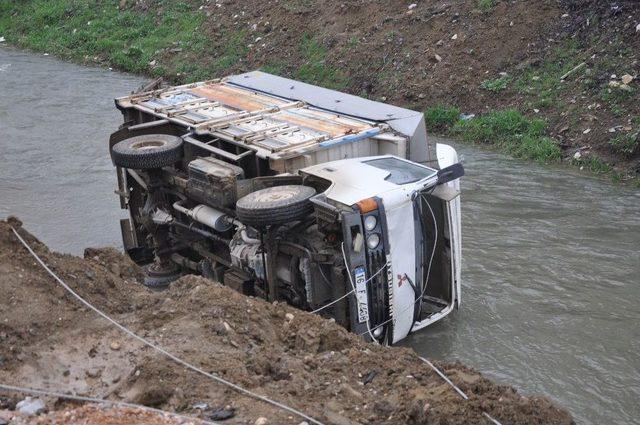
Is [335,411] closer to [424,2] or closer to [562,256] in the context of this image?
[562,256]

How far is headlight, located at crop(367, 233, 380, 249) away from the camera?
7578 mm

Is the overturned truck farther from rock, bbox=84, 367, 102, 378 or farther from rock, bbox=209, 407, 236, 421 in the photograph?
rock, bbox=209, 407, 236, 421

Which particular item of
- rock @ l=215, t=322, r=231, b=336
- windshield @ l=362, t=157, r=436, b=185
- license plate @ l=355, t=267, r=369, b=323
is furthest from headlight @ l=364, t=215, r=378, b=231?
rock @ l=215, t=322, r=231, b=336

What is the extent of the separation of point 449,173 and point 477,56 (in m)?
9.07

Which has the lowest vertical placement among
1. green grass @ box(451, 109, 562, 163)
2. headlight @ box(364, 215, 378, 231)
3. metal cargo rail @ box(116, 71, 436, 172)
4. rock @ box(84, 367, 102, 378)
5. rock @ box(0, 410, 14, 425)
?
green grass @ box(451, 109, 562, 163)

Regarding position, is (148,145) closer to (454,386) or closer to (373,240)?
(373,240)

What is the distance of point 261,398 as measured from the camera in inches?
211

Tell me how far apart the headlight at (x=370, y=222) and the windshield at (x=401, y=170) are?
519 mm

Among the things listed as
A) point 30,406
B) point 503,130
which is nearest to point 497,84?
point 503,130

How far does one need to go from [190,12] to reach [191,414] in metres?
19.9

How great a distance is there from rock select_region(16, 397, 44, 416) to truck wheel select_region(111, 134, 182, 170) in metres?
4.17

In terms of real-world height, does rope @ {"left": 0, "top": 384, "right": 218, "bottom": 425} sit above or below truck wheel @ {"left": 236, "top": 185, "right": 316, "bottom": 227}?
below

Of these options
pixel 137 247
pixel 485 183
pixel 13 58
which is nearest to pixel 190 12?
pixel 13 58

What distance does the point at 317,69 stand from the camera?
1875cm
